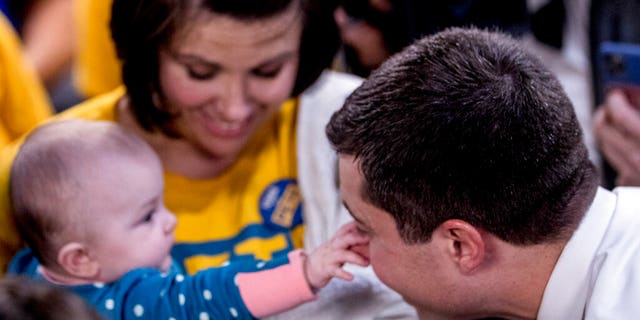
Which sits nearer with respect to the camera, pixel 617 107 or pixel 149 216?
pixel 149 216

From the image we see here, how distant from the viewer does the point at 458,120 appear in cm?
101

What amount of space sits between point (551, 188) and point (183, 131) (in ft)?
2.40

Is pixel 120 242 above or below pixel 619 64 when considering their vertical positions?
below

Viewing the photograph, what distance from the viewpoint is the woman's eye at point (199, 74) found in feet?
4.71

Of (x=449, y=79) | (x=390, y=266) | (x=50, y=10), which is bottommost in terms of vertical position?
(x=50, y=10)

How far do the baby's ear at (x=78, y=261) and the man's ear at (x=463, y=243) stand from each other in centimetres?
52

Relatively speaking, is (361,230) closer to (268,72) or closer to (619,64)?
(268,72)

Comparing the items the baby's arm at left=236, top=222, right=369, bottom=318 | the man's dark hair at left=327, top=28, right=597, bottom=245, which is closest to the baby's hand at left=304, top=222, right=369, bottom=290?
the baby's arm at left=236, top=222, right=369, bottom=318

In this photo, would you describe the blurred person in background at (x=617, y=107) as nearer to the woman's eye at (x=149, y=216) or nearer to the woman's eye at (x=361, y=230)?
the woman's eye at (x=361, y=230)

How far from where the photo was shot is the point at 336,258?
3.96ft

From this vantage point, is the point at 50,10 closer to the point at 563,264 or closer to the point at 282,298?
the point at 282,298

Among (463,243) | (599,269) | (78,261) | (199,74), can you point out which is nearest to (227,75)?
(199,74)

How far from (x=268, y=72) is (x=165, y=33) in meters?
0.17

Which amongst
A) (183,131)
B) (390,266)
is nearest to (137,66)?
(183,131)
